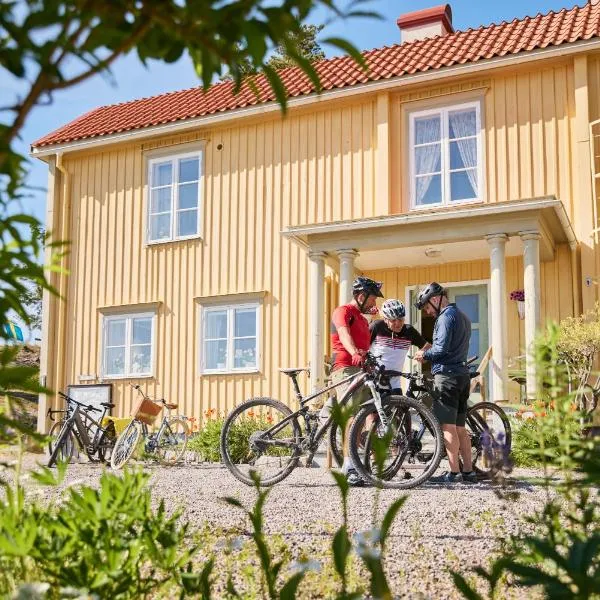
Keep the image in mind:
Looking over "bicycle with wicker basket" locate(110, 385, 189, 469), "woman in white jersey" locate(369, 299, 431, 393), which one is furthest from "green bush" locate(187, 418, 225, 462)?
"woman in white jersey" locate(369, 299, 431, 393)

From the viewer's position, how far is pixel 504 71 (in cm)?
1371

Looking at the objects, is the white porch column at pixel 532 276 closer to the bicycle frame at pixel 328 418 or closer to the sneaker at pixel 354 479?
the bicycle frame at pixel 328 418

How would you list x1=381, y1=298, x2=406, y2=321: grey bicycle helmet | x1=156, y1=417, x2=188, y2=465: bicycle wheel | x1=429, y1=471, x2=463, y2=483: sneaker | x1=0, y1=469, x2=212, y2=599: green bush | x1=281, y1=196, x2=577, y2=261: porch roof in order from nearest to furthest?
x1=0, y1=469, x2=212, y2=599: green bush, x1=429, y1=471, x2=463, y2=483: sneaker, x1=381, y1=298, x2=406, y2=321: grey bicycle helmet, x1=281, y1=196, x2=577, y2=261: porch roof, x1=156, y1=417, x2=188, y2=465: bicycle wheel

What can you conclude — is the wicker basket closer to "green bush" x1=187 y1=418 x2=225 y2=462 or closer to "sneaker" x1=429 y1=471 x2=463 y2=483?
"green bush" x1=187 y1=418 x2=225 y2=462

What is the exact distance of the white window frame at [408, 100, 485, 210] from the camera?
13852 mm

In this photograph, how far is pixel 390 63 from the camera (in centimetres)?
1485

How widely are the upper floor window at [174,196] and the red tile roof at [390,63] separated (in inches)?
33.0

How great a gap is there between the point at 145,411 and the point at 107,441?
1165mm

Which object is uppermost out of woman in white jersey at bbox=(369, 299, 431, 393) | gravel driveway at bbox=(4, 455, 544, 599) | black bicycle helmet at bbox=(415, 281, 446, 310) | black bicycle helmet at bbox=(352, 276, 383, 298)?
black bicycle helmet at bbox=(352, 276, 383, 298)

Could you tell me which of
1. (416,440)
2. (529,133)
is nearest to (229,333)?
(529,133)

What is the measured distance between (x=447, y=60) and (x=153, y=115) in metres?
6.14

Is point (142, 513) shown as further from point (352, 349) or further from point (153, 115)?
point (153, 115)

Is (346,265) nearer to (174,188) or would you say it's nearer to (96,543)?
(174,188)

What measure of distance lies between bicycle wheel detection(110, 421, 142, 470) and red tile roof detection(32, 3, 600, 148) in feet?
15.6
